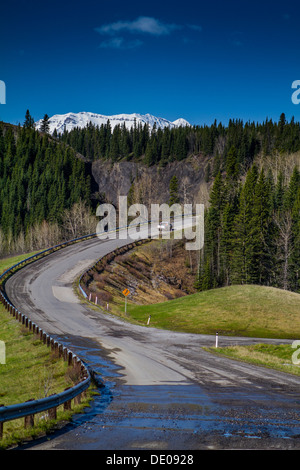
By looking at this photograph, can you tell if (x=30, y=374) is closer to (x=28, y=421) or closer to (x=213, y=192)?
(x=28, y=421)

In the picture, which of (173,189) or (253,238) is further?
(173,189)

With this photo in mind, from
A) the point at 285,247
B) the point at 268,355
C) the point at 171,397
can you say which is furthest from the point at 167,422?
the point at 285,247

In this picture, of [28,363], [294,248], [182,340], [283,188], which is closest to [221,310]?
[182,340]

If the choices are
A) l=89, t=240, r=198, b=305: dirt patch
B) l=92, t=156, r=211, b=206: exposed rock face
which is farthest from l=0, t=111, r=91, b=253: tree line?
l=89, t=240, r=198, b=305: dirt patch

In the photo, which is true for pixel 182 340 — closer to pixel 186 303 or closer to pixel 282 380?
pixel 282 380

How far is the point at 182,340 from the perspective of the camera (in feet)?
89.0

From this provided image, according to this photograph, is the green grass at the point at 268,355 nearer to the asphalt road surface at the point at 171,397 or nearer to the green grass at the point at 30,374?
the asphalt road surface at the point at 171,397

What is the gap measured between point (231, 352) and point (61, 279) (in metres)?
33.1

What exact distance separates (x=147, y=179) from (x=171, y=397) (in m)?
143

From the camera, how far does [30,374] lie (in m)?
20.9

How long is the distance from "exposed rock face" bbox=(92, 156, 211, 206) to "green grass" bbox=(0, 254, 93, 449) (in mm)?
103699

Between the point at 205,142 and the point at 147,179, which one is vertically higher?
the point at 205,142

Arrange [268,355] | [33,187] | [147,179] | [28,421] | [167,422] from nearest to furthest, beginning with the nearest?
[28,421]
[167,422]
[268,355]
[33,187]
[147,179]

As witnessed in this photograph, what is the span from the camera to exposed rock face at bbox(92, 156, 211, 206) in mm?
139875
